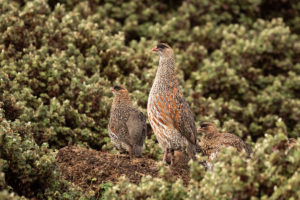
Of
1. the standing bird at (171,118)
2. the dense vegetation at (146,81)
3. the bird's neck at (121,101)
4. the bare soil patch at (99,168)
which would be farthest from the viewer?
the bird's neck at (121,101)

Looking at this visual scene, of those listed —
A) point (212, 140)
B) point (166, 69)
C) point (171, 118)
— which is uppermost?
point (166, 69)

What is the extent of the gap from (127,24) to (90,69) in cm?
315

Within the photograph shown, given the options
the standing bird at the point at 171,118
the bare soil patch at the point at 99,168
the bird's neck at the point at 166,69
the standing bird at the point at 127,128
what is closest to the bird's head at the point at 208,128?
the standing bird at the point at 171,118

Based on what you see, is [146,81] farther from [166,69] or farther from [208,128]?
[166,69]

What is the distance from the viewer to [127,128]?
7941mm

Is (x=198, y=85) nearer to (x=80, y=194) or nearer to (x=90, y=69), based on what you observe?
(x=90, y=69)

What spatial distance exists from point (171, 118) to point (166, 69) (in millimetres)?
841

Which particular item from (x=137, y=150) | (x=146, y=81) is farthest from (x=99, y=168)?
(x=146, y=81)

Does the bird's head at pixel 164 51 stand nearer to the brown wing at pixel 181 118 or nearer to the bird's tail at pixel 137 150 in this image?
the brown wing at pixel 181 118

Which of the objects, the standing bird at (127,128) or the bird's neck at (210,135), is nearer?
the standing bird at (127,128)

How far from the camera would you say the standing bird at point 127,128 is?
784cm

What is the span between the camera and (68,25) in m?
11.0

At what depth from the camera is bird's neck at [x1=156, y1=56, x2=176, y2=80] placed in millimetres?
7797

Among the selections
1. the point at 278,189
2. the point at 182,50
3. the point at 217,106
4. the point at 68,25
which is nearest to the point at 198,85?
the point at 217,106
